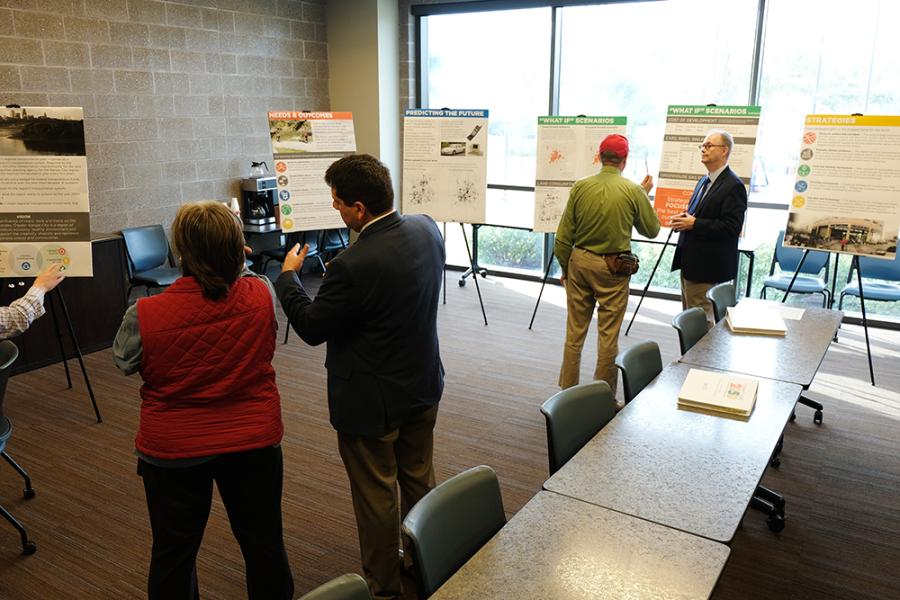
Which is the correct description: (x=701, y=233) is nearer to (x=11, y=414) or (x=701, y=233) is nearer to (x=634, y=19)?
(x=634, y=19)

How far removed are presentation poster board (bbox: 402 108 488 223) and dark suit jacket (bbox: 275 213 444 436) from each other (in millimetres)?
3705

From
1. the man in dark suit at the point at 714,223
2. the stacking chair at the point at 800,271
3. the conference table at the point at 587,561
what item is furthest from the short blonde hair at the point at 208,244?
the stacking chair at the point at 800,271

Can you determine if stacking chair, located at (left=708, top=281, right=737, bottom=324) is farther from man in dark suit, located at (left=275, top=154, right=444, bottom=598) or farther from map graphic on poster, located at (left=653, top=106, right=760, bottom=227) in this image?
man in dark suit, located at (left=275, top=154, right=444, bottom=598)

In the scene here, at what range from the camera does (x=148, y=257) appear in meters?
5.98

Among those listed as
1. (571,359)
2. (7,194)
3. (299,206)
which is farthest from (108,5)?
(571,359)

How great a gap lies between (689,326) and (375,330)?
1994 millimetres

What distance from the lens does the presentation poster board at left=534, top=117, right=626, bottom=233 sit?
18.2 feet

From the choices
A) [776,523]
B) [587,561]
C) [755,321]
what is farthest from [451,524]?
[755,321]

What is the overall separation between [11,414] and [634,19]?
6.25 metres

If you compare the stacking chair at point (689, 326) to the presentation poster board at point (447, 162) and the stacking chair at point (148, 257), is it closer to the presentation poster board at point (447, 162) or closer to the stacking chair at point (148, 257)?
the presentation poster board at point (447, 162)

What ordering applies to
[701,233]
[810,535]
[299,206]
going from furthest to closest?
1. [299,206]
2. [701,233]
3. [810,535]

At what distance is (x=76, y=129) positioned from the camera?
151 inches

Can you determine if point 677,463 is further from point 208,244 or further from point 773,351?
point 208,244

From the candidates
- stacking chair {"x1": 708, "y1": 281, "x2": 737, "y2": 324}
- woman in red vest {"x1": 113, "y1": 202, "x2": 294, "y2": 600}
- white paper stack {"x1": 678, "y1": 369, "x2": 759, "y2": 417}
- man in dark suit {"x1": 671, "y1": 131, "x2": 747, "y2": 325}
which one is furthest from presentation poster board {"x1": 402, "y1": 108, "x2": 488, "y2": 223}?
woman in red vest {"x1": 113, "y1": 202, "x2": 294, "y2": 600}
